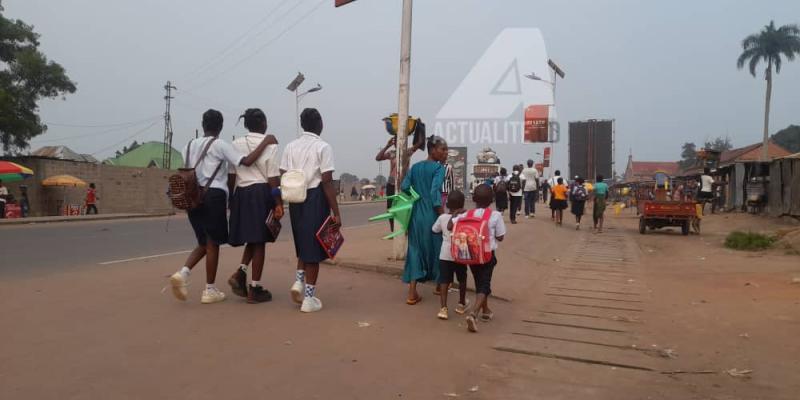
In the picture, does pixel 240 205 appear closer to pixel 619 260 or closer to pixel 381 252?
pixel 381 252

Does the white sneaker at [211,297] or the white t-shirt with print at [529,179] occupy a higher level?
the white t-shirt with print at [529,179]

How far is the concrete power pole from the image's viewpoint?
6898 millimetres

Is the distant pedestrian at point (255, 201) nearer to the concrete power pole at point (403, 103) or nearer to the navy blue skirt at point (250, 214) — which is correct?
the navy blue skirt at point (250, 214)

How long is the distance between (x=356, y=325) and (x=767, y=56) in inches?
2105

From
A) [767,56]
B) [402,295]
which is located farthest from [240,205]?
[767,56]

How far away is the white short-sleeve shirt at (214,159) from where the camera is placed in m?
4.84

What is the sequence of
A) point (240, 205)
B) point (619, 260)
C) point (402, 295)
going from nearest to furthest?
point (240, 205), point (402, 295), point (619, 260)

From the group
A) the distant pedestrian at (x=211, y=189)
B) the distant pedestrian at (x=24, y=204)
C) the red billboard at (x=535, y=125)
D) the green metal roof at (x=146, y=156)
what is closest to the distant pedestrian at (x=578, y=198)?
the distant pedestrian at (x=211, y=189)

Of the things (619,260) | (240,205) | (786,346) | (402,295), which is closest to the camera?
(786,346)

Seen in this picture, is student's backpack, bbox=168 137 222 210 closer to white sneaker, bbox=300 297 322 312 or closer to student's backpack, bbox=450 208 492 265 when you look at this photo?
white sneaker, bbox=300 297 322 312

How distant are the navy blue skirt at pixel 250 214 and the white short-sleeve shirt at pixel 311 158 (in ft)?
1.15

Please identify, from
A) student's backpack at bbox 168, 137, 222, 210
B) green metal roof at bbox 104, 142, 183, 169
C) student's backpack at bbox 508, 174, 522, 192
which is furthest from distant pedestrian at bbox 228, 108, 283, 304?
green metal roof at bbox 104, 142, 183, 169

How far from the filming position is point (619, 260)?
9.40 metres

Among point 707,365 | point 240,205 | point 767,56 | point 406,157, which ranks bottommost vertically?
point 707,365
